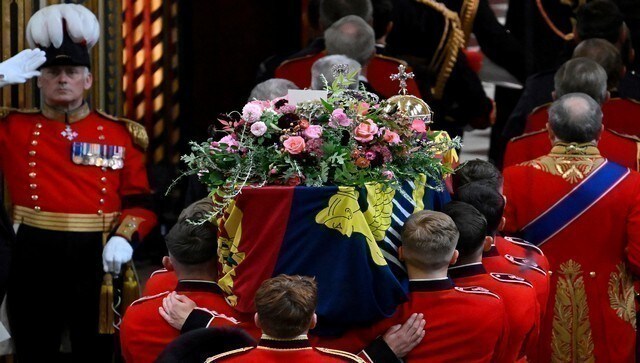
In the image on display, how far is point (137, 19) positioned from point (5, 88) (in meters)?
1.94

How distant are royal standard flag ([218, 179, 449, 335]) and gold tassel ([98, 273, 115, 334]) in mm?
1877

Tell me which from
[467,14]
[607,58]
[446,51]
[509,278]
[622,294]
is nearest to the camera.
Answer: [509,278]

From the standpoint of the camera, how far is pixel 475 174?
532 cm

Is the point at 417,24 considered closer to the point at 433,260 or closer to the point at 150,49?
the point at 150,49

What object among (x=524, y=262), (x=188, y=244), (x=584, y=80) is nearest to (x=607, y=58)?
(x=584, y=80)

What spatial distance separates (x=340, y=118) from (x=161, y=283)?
0.90m

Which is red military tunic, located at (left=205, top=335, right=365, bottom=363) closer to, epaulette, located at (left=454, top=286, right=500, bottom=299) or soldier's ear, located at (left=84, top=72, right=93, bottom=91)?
epaulette, located at (left=454, top=286, right=500, bottom=299)

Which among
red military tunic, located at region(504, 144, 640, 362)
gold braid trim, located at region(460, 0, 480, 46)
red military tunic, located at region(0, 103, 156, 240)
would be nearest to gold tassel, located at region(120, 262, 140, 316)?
red military tunic, located at region(0, 103, 156, 240)

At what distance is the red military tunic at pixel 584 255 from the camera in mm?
5777

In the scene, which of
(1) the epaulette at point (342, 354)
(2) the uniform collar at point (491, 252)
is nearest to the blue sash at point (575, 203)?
(2) the uniform collar at point (491, 252)

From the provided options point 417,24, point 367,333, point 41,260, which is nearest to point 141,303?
point 367,333

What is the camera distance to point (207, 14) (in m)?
9.17

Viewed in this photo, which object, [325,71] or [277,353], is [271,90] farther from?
[277,353]

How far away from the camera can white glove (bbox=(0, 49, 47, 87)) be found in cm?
610
